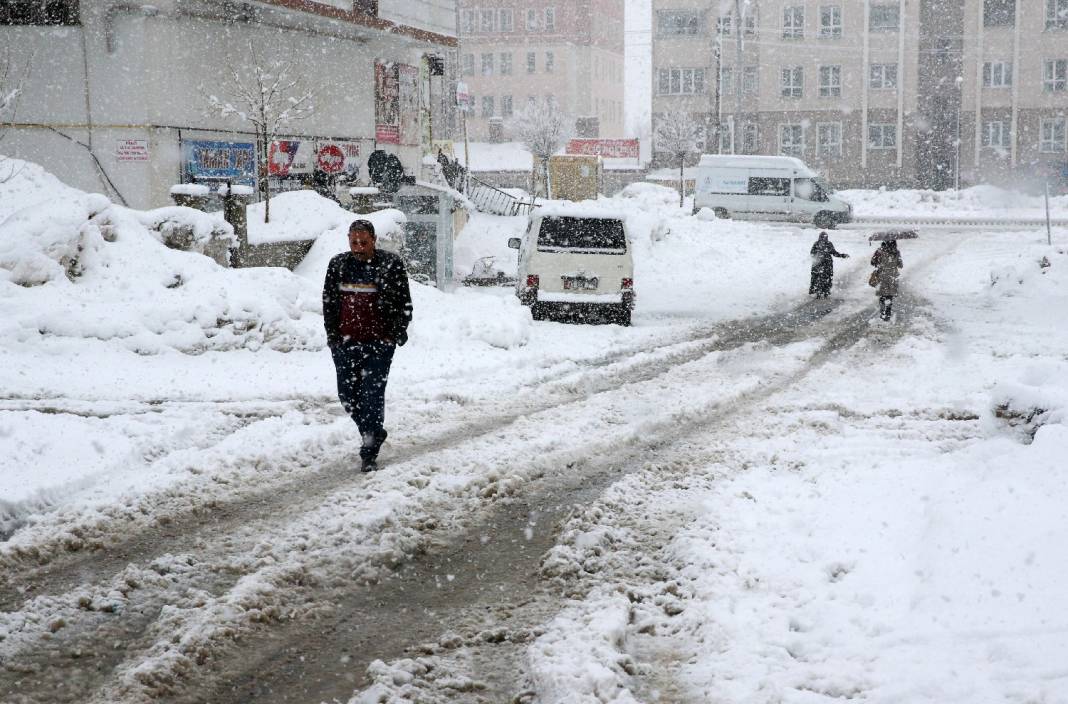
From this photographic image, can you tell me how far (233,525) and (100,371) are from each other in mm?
5604

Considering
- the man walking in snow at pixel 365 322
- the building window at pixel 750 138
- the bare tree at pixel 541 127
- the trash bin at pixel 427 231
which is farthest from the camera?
the building window at pixel 750 138

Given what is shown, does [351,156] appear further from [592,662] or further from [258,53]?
[592,662]

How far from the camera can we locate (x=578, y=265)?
1681 cm

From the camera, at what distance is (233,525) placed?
6.59 metres

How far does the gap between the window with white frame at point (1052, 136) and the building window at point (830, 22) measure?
12721mm

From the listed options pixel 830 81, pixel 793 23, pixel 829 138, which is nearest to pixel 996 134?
pixel 829 138

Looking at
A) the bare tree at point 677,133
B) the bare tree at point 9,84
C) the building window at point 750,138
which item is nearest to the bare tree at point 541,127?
the bare tree at point 677,133

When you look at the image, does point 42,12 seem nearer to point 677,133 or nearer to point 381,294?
point 381,294

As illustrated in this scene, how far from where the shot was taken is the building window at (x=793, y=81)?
211 feet

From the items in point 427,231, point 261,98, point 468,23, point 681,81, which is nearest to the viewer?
point 261,98

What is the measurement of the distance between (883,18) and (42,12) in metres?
53.0

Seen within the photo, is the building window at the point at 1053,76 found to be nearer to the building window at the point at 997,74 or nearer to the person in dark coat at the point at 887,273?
the building window at the point at 997,74

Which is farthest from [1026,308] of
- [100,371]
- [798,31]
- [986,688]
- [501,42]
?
[501,42]

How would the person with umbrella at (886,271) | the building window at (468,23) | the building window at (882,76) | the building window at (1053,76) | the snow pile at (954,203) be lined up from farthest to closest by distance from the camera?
the building window at (468,23) → the building window at (882,76) → the building window at (1053,76) → the snow pile at (954,203) → the person with umbrella at (886,271)
